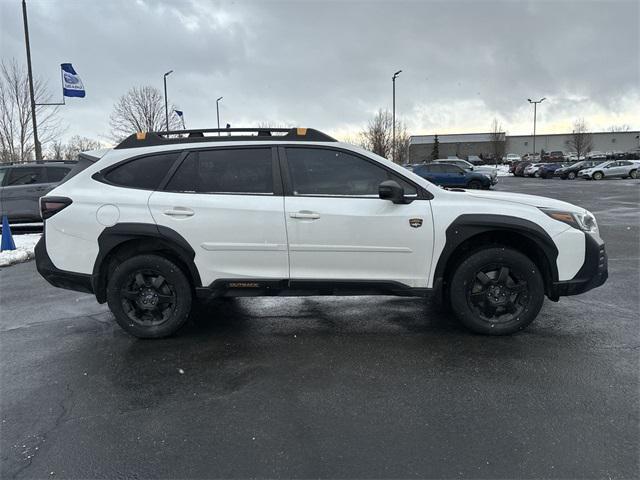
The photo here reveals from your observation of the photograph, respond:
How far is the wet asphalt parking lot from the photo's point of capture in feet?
8.57

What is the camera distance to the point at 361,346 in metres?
4.18

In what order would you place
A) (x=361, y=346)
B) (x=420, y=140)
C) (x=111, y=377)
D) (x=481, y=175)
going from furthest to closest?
(x=420, y=140) < (x=481, y=175) < (x=361, y=346) < (x=111, y=377)

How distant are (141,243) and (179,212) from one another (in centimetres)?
51

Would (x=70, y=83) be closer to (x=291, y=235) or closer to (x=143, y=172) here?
(x=143, y=172)

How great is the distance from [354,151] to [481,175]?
20738 mm

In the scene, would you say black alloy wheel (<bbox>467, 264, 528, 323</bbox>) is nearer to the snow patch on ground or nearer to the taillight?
the taillight

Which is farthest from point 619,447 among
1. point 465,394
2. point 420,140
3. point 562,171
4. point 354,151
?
point 420,140

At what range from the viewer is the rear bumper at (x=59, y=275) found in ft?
14.2

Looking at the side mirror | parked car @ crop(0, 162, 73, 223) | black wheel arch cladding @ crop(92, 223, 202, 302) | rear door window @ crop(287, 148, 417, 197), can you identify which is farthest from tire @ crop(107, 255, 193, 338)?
parked car @ crop(0, 162, 73, 223)

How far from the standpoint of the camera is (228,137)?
4570 millimetres

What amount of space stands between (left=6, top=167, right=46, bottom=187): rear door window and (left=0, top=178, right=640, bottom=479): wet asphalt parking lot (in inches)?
335

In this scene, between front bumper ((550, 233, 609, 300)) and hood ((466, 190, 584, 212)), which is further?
hood ((466, 190, 584, 212))

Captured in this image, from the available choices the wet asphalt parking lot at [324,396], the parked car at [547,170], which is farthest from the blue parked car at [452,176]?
the parked car at [547,170]

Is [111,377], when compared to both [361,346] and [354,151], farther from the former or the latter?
[354,151]
